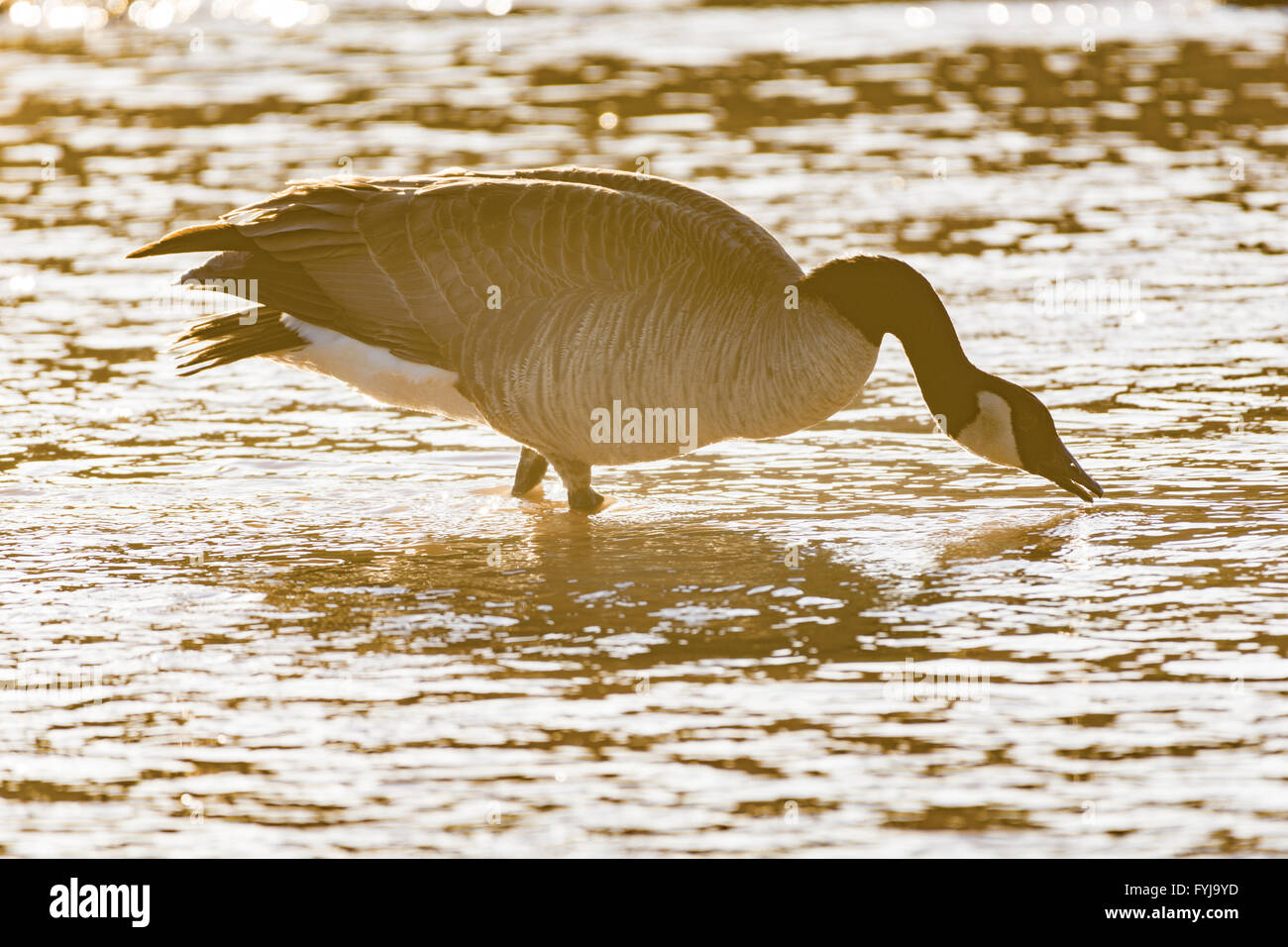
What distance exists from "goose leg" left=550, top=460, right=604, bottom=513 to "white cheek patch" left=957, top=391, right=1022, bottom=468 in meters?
1.40

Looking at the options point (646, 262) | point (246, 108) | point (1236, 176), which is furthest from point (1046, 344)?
point (246, 108)

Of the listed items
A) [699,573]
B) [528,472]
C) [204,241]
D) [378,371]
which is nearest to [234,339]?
[204,241]

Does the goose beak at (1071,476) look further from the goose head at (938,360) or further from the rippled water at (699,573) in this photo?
the rippled water at (699,573)

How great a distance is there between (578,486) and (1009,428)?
63.8 inches

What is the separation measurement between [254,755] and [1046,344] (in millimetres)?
5545

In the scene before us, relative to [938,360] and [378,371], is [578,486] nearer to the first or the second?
[378,371]

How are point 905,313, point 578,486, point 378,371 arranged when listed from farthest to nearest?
point 578,486 → point 378,371 → point 905,313

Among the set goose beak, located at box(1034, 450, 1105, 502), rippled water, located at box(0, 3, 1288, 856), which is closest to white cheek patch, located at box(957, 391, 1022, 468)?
goose beak, located at box(1034, 450, 1105, 502)

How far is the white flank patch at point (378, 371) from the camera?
7.10 m

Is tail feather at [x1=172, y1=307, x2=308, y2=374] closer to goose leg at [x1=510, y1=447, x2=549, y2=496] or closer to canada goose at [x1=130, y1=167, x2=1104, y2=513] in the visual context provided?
canada goose at [x1=130, y1=167, x2=1104, y2=513]

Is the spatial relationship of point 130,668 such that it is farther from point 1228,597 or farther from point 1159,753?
point 1228,597

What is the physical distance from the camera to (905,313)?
6.84m

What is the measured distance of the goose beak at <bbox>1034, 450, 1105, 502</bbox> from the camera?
22.9 ft

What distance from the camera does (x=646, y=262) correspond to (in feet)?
22.3
